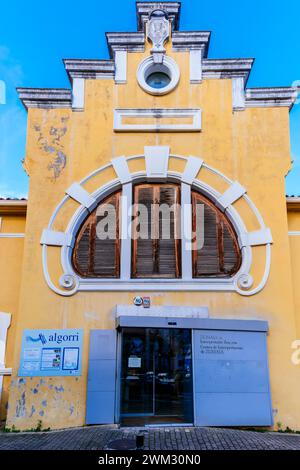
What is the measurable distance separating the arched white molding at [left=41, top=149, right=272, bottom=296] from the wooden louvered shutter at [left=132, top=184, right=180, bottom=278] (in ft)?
0.99

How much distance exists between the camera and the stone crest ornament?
13117 mm

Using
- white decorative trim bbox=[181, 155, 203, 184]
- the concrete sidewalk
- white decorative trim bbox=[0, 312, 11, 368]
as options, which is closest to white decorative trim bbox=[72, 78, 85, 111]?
white decorative trim bbox=[181, 155, 203, 184]

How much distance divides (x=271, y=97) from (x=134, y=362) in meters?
8.53

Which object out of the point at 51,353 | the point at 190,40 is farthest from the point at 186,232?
the point at 190,40

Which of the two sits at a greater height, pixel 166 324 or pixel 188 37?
pixel 188 37

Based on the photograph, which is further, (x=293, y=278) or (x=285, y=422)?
(x=293, y=278)

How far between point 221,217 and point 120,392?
5.46 meters

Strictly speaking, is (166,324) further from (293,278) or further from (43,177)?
(43,177)

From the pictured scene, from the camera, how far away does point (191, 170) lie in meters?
12.3

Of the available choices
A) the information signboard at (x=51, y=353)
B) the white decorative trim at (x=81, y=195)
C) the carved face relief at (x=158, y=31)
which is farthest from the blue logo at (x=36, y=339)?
the carved face relief at (x=158, y=31)

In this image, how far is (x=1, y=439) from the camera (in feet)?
31.9
